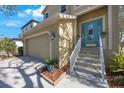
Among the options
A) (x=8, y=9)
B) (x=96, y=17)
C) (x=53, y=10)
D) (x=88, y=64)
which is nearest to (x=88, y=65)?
(x=88, y=64)

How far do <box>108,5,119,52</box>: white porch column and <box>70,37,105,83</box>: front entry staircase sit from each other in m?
0.82

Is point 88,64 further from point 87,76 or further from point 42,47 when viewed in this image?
point 42,47

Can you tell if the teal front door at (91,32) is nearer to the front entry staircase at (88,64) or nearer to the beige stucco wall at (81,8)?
the front entry staircase at (88,64)

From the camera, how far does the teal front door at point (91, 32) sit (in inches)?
376

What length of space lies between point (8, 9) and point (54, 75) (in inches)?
161

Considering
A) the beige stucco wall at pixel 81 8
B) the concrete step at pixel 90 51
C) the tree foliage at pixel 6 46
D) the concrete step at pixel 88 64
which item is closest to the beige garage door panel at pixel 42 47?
the beige stucco wall at pixel 81 8

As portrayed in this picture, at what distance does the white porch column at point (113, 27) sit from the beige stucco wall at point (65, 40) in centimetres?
260

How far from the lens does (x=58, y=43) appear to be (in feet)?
30.4

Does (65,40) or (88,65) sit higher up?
(65,40)

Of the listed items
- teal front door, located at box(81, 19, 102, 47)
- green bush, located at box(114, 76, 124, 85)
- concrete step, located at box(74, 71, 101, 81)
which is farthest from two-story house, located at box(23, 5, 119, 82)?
green bush, located at box(114, 76, 124, 85)

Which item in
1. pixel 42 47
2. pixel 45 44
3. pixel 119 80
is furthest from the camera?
pixel 42 47

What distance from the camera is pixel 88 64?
7.97 m
